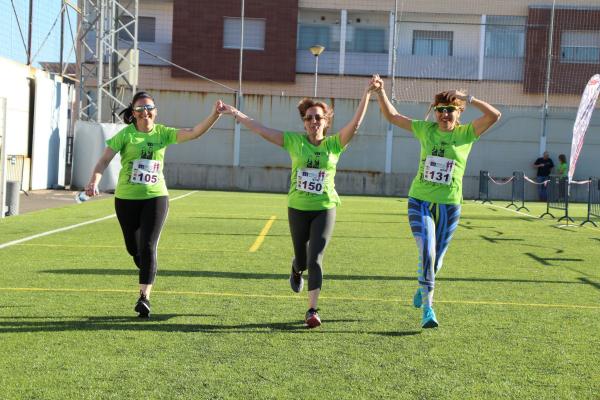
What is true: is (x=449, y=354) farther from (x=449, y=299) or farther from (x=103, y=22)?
(x=103, y=22)

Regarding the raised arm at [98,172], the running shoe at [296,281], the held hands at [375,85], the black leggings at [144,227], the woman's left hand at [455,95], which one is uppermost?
the held hands at [375,85]

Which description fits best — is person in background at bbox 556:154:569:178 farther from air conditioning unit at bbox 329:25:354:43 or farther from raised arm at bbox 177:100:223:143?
raised arm at bbox 177:100:223:143

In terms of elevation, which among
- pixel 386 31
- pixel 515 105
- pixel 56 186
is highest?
pixel 386 31

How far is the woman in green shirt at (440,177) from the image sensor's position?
7.80 metres

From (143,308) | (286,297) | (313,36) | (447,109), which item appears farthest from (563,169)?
(143,308)

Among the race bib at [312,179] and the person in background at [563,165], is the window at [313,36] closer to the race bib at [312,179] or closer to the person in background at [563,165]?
the person in background at [563,165]

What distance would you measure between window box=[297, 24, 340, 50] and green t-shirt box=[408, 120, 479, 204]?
120ft

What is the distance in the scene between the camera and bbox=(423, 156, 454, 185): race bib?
25.8ft

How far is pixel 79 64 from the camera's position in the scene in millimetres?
32562

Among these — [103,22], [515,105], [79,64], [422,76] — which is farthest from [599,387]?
[422,76]

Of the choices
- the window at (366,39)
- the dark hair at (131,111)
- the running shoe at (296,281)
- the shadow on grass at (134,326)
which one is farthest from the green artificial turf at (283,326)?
the window at (366,39)

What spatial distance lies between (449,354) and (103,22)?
25.8 meters

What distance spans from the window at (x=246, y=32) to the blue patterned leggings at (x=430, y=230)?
37.0 meters

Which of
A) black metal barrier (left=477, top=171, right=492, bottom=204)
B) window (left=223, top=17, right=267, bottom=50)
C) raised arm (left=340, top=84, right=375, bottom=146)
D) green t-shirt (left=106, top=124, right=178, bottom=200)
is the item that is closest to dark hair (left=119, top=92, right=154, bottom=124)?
green t-shirt (left=106, top=124, right=178, bottom=200)
